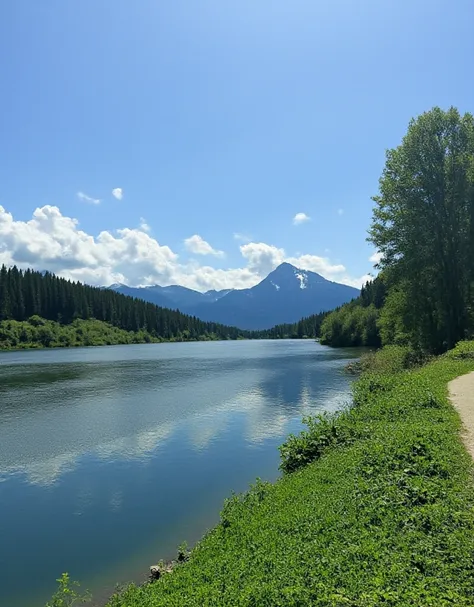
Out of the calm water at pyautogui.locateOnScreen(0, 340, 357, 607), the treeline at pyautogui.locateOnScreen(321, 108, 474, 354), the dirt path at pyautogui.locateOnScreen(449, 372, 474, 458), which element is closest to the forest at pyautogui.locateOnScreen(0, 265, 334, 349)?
the calm water at pyautogui.locateOnScreen(0, 340, 357, 607)

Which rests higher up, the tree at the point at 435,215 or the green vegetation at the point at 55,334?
the tree at the point at 435,215

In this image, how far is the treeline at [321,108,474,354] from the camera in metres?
40.9

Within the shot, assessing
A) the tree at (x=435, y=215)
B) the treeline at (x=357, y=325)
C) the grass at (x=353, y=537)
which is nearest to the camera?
the grass at (x=353, y=537)

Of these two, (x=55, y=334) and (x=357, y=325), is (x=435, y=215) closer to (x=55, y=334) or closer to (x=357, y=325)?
(x=357, y=325)

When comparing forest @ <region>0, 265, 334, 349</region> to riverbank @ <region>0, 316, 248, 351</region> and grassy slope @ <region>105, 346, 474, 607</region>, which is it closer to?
riverbank @ <region>0, 316, 248, 351</region>

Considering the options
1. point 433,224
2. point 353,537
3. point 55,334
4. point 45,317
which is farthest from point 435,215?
point 45,317

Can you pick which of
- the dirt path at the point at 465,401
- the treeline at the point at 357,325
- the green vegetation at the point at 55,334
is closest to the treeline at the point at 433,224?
the dirt path at the point at 465,401

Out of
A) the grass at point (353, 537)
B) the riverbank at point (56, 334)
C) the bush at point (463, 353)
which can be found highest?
the riverbank at point (56, 334)

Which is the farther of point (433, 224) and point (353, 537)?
point (433, 224)

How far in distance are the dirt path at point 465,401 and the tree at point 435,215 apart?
17.5 m

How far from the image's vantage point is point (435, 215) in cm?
4109

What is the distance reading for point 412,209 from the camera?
136 ft

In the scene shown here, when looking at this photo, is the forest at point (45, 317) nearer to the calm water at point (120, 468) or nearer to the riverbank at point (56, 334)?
the riverbank at point (56, 334)

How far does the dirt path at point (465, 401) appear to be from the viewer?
14513 millimetres
